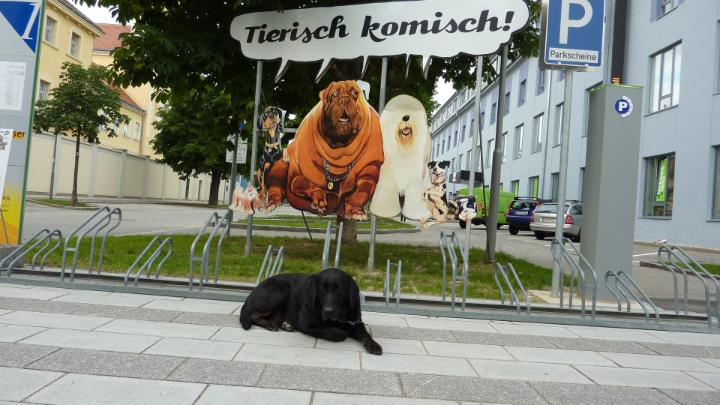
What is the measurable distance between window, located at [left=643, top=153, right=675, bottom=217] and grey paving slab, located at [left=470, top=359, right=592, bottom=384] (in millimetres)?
18819

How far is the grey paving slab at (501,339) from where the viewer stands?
16.9 feet

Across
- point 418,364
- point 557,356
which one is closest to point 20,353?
point 418,364

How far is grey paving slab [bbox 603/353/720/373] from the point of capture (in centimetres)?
461

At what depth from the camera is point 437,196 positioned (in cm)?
852

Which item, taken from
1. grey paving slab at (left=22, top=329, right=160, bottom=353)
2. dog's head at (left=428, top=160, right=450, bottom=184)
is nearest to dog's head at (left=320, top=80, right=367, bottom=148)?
dog's head at (left=428, top=160, right=450, bottom=184)

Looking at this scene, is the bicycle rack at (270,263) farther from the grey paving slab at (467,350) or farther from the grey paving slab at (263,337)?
the grey paving slab at (467,350)

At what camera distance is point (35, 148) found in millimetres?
30125

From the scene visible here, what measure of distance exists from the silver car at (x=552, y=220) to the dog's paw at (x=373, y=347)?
17.9m

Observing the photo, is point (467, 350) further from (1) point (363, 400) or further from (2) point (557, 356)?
(1) point (363, 400)

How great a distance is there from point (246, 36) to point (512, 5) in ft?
13.9

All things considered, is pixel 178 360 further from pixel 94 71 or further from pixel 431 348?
pixel 94 71

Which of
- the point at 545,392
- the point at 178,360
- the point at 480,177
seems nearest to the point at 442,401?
the point at 545,392

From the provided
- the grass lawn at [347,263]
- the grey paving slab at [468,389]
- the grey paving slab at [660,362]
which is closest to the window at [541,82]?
the grass lawn at [347,263]

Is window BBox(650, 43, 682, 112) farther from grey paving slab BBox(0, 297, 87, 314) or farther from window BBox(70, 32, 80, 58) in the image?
window BBox(70, 32, 80, 58)
